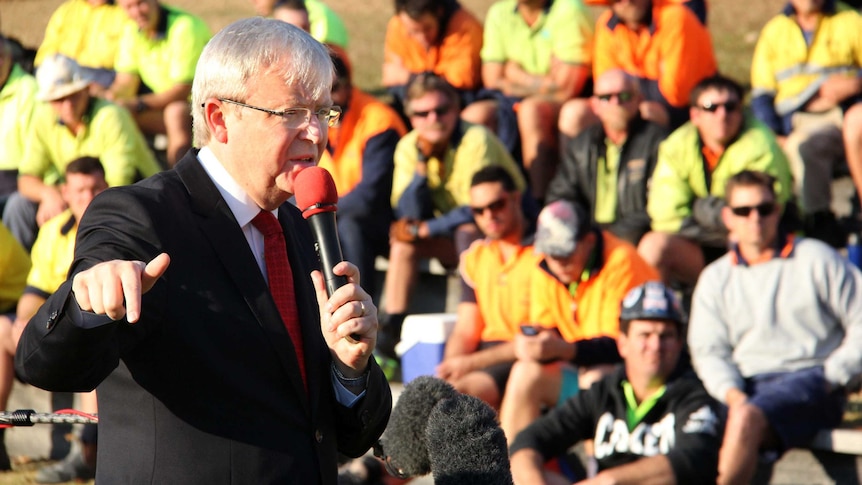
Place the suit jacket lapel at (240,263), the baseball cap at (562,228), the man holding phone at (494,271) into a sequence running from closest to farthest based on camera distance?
the suit jacket lapel at (240,263) → the baseball cap at (562,228) → the man holding phone at (494,271)

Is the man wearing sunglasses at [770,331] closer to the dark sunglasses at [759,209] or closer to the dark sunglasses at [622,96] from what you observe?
the dark sunglasses at [759,209]

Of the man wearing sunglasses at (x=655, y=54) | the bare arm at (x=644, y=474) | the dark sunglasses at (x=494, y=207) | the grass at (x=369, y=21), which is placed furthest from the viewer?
the grass at (x=369, y=21)

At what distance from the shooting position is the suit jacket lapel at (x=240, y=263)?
227cm

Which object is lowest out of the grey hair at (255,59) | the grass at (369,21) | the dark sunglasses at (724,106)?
the grey hair at (255,59)

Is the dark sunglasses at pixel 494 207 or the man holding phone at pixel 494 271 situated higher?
the dark sunglasses at pixel 494 207

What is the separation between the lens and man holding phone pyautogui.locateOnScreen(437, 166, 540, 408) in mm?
6406

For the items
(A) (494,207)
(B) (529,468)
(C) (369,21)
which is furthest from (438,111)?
(C) (369,21)

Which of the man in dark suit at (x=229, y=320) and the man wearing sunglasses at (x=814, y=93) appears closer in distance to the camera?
the man in dark suit at (x=229, y=320)

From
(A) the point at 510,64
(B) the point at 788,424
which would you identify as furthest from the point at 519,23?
(B) the point at 788,424

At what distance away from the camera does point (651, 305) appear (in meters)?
5.34

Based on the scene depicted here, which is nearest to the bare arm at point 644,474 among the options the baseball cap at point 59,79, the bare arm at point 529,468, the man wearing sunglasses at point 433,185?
the bare arm at point 529,468

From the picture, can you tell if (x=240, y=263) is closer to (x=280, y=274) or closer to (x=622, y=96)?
(x=280, y=274)

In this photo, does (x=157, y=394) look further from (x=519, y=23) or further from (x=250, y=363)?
(x=519, y=23)

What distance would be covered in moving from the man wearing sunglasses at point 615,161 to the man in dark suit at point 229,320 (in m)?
4.68
